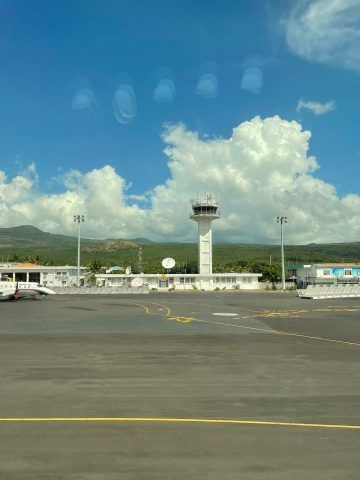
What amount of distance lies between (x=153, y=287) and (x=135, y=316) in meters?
64.0

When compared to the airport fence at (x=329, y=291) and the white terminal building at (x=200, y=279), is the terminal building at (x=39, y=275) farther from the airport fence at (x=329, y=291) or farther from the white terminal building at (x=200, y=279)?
the airport fence at (x=329, y=291)

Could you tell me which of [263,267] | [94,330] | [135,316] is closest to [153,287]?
[263,267]

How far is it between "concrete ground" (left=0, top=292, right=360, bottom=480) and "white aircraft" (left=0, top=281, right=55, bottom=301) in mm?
38844

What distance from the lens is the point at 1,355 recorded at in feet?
63.8

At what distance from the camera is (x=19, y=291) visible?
63938mm

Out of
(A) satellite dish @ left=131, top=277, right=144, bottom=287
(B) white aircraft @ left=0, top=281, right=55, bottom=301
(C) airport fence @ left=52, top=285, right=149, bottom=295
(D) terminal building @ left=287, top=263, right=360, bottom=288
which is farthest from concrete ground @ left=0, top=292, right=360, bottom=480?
(D) terminal building @ left=287, top=263, right=360, bottom=288

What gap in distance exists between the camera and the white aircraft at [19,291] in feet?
199

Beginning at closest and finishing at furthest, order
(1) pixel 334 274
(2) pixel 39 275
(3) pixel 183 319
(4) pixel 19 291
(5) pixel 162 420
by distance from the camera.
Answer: (5) pixel 162 420 → (3) pixel 183 319 → (4) pixel 19 291 → (2) pixel 39 275 → (1) pixel 334 274

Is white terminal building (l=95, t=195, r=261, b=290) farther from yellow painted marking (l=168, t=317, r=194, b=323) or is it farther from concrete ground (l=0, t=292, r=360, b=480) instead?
concrete ground (l=0, t=292, r=360, b=480)

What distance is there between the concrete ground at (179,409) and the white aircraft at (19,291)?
127 feet

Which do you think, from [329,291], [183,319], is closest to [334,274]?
[329,291]

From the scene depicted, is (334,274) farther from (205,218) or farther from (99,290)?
(99,290)

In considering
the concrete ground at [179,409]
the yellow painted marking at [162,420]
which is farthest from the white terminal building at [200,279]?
the yellow painted marking at [162,420]

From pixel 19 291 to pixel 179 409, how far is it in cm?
5813
